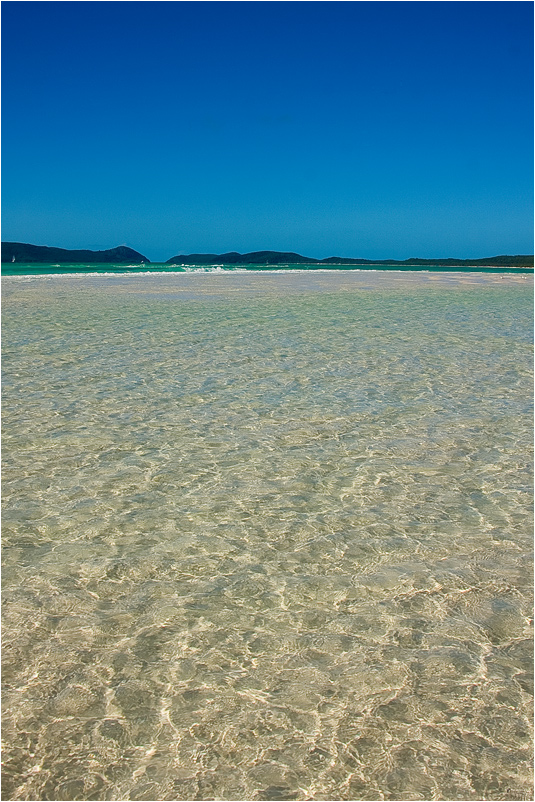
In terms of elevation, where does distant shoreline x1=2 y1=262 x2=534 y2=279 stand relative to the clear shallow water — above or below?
above

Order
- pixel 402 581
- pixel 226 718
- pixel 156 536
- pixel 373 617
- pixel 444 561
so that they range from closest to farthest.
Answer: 1. pixel 226 718
2. pixel 373 617
3. pixel 402 581
4. pixel 444 561
5. pixel 156 536

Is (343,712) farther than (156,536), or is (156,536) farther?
(156,536)

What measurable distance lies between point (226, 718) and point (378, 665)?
2.03 ft

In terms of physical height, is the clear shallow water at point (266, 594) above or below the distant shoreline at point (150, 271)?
below

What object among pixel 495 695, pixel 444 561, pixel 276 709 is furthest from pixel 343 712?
pixel 444 561

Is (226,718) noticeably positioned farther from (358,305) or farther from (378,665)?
(358,305)

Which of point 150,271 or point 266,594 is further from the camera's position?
point 150,271

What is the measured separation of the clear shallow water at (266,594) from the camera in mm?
1912

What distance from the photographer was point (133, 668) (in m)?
2.29

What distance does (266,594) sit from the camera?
9.23 ft

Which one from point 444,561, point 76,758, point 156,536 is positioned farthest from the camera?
point 156,536

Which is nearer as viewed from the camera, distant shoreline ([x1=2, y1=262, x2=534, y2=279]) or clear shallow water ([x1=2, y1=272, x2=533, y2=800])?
clear shallow water ([x1=2, y1=272, x2=533, y2=800])

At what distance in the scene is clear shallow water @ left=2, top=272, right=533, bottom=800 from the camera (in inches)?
75.3

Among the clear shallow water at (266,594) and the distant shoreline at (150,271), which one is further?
the distant shoreline at (150,271)
